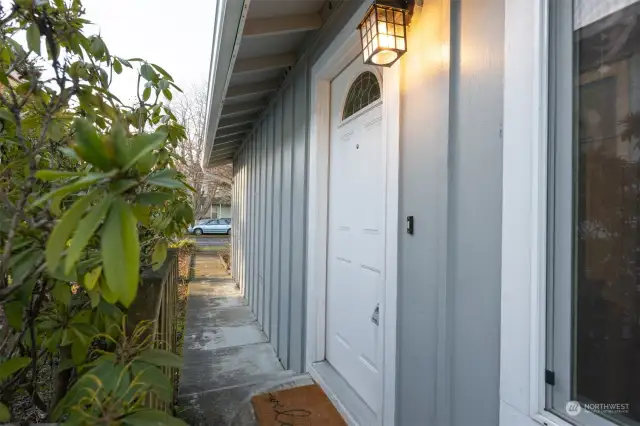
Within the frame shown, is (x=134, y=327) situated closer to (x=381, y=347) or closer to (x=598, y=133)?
(x=381, y=347)

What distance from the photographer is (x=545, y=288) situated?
3.83 feet

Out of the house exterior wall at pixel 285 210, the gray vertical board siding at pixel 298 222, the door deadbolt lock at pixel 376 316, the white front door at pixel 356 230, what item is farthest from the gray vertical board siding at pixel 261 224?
the door deadbolt lock at pixel 376 316

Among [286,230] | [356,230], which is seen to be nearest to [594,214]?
[356,230]

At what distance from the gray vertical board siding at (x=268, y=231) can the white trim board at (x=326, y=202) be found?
168 cm

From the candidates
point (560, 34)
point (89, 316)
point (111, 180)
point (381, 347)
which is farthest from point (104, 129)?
point (381, 347)

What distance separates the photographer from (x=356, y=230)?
2605 millimetres

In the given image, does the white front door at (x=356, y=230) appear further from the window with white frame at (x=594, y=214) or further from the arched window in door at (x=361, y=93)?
the window with white frame at (x=594, y=214)

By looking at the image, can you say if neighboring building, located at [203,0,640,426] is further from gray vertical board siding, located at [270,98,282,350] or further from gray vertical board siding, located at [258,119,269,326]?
gray vertical board siding, located at [258,119,269,326]

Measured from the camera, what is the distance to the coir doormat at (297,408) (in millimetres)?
2361

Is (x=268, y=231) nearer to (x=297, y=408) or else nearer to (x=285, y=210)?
(x=285, y=210)

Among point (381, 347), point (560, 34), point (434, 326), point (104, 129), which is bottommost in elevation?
point (381, 347)

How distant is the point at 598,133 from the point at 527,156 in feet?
0.64

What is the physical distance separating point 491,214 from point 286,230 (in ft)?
9.30

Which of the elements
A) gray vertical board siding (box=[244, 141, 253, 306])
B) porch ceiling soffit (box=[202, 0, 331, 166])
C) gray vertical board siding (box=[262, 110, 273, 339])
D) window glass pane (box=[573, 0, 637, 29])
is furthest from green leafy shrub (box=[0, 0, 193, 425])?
gray vertical board siding (box=[244, 141, 253, 306])
